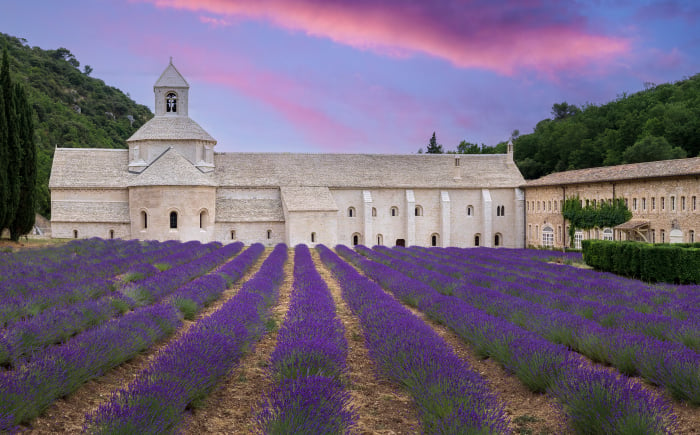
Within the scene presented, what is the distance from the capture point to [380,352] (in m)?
6.46

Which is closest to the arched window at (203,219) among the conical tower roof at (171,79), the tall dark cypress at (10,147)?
the conical tower roof at (171,79)

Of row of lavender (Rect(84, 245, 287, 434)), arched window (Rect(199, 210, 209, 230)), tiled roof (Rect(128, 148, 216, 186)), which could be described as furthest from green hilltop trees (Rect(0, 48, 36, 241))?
row of lavender (Rect(84, 245, 287, 434))

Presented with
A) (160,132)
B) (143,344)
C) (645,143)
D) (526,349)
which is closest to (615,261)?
(526,349)

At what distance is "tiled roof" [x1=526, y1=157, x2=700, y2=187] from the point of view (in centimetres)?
2678

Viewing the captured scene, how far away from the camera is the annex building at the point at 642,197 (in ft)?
86.7

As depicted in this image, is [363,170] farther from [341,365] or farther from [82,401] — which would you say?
[82,401]

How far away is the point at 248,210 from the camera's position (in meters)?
37.7

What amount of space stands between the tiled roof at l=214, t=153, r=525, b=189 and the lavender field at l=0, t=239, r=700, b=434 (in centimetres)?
2913

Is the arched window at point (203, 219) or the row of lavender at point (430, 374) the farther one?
the arched window at point (203, 219)

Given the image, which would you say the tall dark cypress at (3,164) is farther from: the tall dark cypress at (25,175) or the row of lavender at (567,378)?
the row of lavender at (567,378)

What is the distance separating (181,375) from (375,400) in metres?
1.87

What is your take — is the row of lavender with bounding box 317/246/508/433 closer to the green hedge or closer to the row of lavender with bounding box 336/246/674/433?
the row of lavender with bounding box 336/246/674/433

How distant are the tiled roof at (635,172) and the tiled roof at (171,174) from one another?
2245 cm

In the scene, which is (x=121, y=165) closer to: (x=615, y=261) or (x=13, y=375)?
(x=615, y=261)
